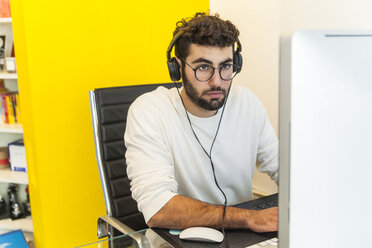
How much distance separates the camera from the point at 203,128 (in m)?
1.40

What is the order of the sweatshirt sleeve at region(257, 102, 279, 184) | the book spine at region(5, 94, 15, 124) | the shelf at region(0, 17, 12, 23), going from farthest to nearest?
the book spine at region(5, 94, 15, 124) < the shelf at region(0, 17, 12, 23) < the sweatshirt sleeve at region(257, 102, 279, 184)

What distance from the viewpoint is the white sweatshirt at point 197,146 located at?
1.23 m

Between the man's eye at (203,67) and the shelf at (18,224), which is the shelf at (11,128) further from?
the man's eye at (203,67)

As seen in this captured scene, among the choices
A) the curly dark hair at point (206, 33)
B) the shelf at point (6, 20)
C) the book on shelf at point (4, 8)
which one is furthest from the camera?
the book on shelf at point (4, 8)

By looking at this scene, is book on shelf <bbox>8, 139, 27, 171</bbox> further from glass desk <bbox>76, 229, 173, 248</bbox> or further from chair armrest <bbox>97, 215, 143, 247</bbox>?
glass desk <bbox>76, 229, 173, 248</bbox>

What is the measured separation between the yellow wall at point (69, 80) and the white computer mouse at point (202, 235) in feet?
4.51

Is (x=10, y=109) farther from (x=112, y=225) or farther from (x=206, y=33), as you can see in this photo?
(x=206, y=33)

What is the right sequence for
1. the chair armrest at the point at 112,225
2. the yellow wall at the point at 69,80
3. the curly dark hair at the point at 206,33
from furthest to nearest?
the yellow wall at the point at 69,80, the curly dark hair at the point at 206,33, the chair armrest at the point at 112,225

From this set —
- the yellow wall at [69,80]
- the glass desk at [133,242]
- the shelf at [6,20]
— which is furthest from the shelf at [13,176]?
the glass desk at [133,242]

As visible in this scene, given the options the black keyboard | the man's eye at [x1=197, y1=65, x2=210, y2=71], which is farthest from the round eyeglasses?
the black keyboard
